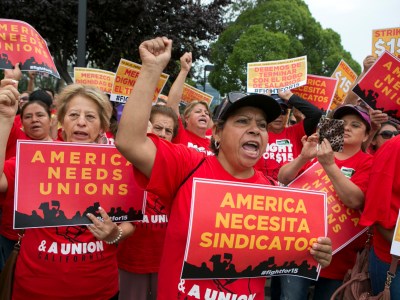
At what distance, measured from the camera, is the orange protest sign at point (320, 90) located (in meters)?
5.66

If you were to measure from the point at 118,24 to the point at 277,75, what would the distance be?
28.8 ft

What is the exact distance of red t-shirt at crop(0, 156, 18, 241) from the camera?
2514 mm

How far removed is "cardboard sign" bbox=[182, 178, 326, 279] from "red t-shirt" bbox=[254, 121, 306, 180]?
2259 millimetres

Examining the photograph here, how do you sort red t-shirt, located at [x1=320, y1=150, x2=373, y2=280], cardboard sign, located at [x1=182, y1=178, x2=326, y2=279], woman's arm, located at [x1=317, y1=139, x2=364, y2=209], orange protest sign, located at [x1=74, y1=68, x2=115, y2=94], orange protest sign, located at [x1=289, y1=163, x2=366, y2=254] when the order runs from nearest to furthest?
cardboard sign, located at [x1=182, y1=178, x2=326, y2=279] < woman's arm, located at [x1=317, y1=139, x2=364, y2=209] < orange protest sign, located at [x1=289, y1=163, x2=366, y2=254] < red t-shirt, located at [x1=320, y1=150, x2=373, y2=280] < orange protest sign, located at [x1=74, y1=68, x2=115, y2=94]

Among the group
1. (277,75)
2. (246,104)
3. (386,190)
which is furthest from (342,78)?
(246,104)

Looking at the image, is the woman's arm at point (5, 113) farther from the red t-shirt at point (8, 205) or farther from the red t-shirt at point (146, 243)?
the red t-shirt at point (146, 243)

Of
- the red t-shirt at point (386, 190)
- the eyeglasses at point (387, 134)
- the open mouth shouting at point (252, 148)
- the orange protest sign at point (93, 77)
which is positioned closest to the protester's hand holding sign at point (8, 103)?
the open mouth shouting at point (252, 148)

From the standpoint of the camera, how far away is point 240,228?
2080mm

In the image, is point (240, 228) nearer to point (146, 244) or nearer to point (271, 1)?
point (146, 244)

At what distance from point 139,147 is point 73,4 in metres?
11.8

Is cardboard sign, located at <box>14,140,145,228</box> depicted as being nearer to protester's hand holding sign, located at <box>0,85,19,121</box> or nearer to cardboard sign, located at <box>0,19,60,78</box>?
protester's hand holding sign, located at <box>0,85,19,121</box>

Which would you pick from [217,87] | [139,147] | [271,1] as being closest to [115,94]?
[139,147]

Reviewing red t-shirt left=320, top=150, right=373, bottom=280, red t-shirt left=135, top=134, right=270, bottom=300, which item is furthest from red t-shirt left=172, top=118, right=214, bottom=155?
red t-shirt left=135, top=134, right=270, bottom=300

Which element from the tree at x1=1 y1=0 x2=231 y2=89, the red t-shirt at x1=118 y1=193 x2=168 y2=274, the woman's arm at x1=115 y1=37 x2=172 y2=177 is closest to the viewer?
the woman's arm at x1=115 y1=37 x2=172 y2=177
